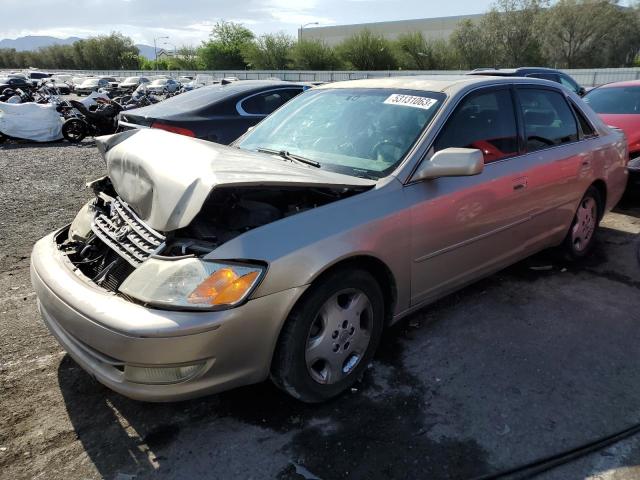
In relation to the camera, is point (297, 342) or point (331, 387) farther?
point (331, 387)

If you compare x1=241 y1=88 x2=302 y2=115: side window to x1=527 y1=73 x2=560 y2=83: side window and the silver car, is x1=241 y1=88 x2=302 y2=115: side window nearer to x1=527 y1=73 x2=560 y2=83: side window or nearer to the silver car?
the silver car

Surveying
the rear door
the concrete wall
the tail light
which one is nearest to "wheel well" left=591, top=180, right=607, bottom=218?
the rear door

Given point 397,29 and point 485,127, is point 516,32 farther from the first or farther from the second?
point 485,127

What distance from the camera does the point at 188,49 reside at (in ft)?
293

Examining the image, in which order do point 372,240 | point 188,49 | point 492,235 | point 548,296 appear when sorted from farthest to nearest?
point 188,49, point 548,296, point 492,235, point 372,240

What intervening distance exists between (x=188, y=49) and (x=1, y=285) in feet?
307

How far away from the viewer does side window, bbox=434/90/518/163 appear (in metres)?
3.25

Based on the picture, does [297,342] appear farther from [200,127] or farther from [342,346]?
[200,127]

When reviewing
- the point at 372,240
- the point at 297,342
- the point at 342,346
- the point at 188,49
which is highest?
the point at 188,49

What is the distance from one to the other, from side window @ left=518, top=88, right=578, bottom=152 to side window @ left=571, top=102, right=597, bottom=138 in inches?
3.3

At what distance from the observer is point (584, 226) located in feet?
15.0

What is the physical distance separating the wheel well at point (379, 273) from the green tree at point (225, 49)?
73751mm

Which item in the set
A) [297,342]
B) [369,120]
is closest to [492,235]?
[369,120]

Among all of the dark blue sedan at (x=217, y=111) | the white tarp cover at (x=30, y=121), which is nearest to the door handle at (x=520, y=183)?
the dark blue sedan at (x=217, y=111)
